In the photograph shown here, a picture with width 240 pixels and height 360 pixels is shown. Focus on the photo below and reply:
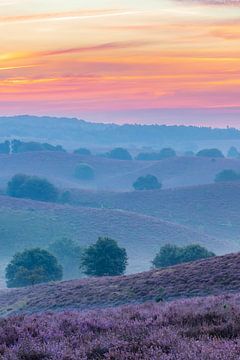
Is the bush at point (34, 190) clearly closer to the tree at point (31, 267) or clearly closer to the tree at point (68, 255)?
the tree at point (68, 255)

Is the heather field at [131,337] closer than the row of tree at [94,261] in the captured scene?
Yes

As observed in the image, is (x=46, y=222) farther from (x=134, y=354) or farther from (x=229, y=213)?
(x=134, y=354)

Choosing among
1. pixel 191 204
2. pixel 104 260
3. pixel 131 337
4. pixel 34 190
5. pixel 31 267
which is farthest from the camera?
pixel 34 190

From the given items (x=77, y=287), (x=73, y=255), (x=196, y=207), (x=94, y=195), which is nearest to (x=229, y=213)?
(x=196, y=207)

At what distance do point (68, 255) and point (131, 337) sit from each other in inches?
4063

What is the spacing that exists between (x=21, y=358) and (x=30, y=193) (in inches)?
6879

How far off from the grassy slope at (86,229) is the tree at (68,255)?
433 inches

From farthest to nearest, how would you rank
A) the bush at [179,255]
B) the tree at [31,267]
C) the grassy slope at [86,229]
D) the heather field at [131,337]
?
the grassy slope at [86,229], the tree at [31,267], the bush at [179,255], the heather field at [131,337]

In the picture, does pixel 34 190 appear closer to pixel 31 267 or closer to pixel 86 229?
pixel 86 229

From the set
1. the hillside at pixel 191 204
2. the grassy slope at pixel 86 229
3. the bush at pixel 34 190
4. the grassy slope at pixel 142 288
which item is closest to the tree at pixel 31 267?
the grassy slope at pixel 86 229

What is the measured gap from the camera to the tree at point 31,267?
8094 centimetres

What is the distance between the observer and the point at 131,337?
1244 cm

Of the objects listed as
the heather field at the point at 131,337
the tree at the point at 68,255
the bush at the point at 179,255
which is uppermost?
the tree at the point at 68,255

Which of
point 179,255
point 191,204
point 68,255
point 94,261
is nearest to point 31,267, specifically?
point 94,261
